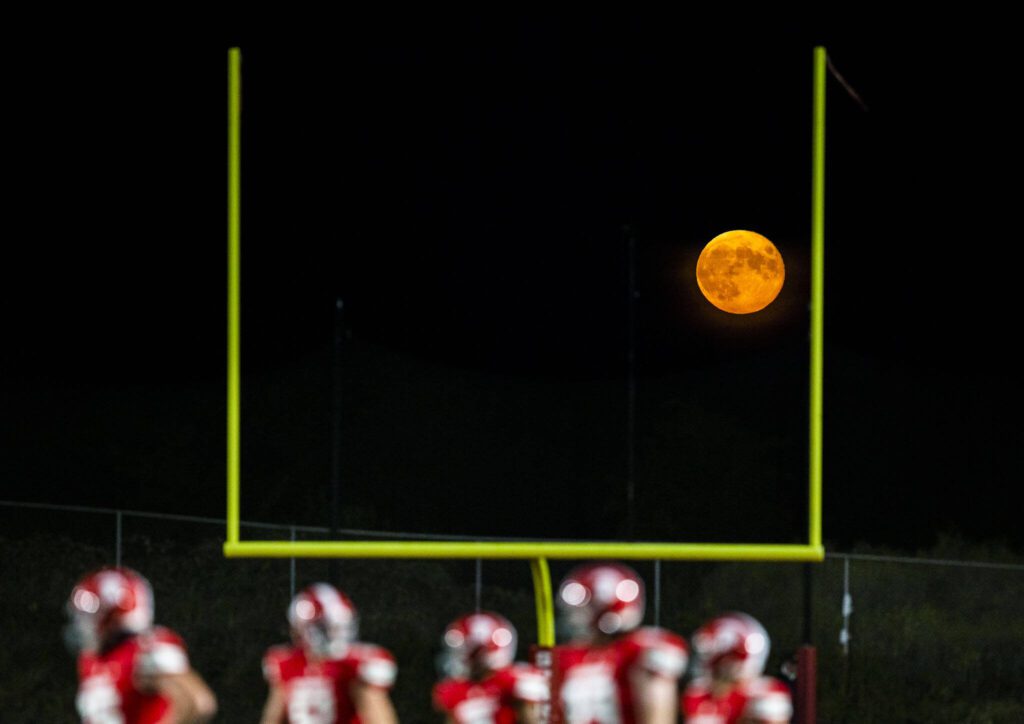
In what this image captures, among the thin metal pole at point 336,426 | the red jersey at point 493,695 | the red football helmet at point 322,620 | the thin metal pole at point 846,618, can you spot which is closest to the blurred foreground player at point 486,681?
the red jersey at point 493,695

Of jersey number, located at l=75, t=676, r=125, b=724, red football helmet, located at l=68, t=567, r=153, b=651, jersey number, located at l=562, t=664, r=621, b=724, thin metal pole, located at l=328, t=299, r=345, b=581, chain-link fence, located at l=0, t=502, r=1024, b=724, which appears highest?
thin metal pole, located at l=328, t=299, r=345, b=581

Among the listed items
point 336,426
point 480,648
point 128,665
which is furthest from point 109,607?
point 336,426

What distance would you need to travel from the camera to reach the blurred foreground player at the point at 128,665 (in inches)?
210

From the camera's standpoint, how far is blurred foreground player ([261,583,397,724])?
6.00 m

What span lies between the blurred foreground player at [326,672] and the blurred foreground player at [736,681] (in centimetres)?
108

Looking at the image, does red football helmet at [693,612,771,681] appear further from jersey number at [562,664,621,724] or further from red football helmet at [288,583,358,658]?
red football helmet at [288,583,358,658]

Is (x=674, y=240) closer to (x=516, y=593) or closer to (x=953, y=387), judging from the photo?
(x=516, y=593)

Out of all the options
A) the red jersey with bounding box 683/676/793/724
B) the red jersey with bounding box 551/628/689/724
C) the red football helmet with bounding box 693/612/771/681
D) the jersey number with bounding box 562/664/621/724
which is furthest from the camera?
the red football helmet with bounding box 693/612/771/681

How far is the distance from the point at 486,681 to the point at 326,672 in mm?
565

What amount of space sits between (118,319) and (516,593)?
652cm

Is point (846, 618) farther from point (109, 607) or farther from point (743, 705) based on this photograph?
point (109, 607)

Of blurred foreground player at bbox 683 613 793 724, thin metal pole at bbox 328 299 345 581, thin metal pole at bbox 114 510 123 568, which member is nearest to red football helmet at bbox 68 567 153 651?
blurred foreground player at bbox 683 613 793 724

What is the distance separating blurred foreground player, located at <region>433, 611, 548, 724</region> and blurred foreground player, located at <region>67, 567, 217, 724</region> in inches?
33.4

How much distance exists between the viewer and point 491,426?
50.9 feet
